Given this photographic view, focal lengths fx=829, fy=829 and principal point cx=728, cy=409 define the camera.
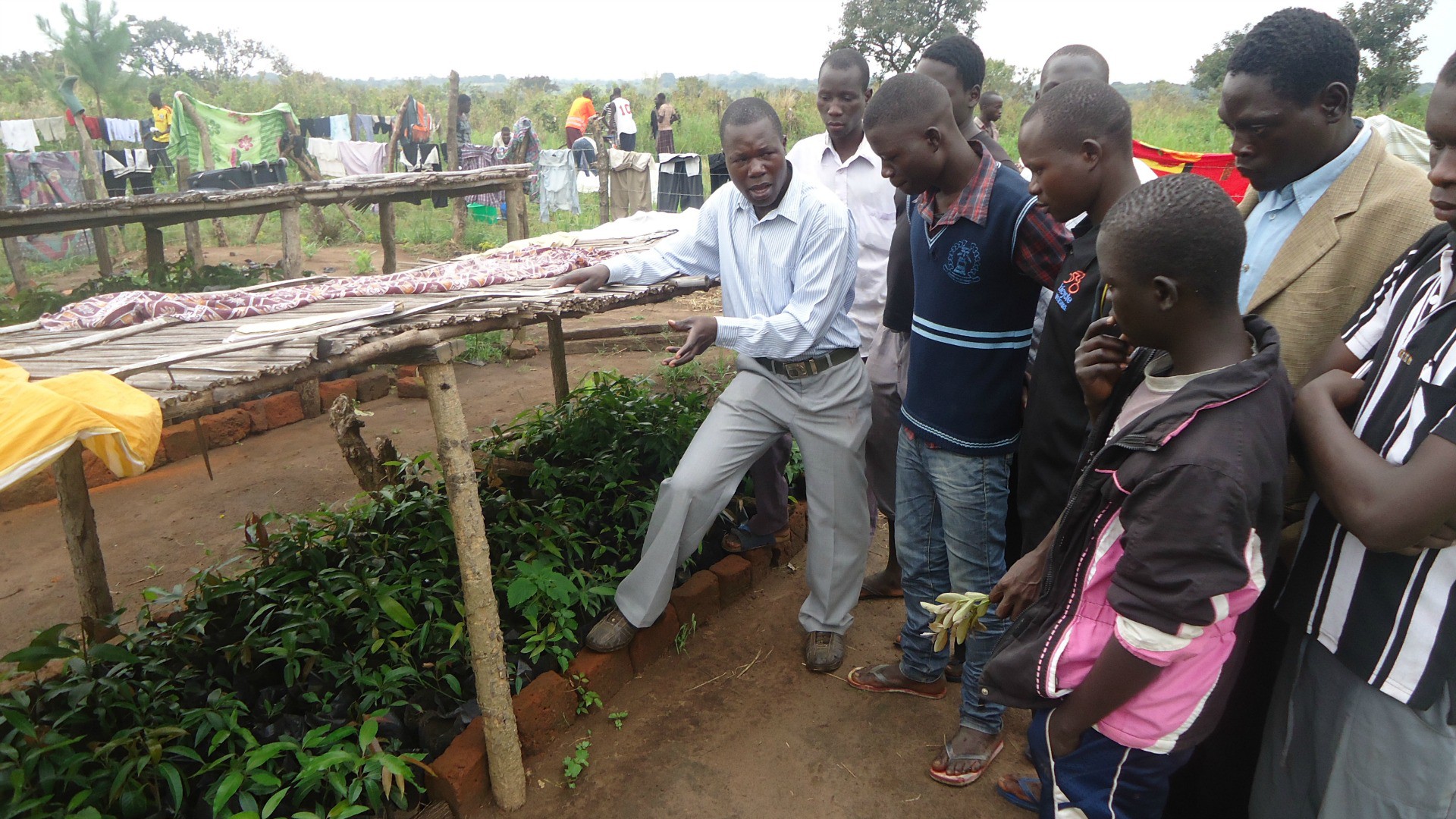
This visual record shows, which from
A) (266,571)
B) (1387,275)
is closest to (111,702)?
(266,571)

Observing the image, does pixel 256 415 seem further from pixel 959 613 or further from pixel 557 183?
pixel 557 183

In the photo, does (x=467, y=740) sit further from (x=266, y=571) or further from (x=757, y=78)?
(x=757, y=78)

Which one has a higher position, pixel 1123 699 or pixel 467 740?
pixel 1123 699

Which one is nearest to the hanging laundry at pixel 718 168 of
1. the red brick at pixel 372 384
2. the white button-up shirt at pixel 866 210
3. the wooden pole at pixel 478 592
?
the red brick at pixel 372 384

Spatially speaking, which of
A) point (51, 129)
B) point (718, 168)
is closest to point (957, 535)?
point (718, 168)

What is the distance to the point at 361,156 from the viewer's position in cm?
1448

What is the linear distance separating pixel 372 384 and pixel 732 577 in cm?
399

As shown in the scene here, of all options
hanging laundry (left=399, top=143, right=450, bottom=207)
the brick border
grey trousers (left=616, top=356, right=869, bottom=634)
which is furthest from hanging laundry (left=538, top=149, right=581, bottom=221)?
grey trousers (left=616, top=356, right=869, bottom=634)

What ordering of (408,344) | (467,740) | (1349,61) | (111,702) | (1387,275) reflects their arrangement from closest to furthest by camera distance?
(1387,275)
(1349,61)
(408,344)
(111,702)
(467,740)

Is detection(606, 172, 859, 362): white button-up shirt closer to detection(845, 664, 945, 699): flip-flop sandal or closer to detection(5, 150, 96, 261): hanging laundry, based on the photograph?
detection(845, 664, 945, 699): flip-flop sandal

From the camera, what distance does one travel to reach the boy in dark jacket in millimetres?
1342

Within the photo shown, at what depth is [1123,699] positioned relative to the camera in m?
1.48

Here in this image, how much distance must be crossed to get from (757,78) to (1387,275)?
129401 mm

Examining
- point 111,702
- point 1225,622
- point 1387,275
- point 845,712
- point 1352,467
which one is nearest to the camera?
point 1352,467
